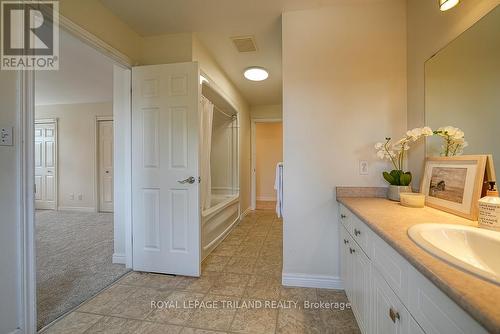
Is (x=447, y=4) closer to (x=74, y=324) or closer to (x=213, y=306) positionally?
(x=213, y=306)

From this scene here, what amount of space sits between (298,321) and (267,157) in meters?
4.95

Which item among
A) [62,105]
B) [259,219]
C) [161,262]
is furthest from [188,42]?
[62,105]

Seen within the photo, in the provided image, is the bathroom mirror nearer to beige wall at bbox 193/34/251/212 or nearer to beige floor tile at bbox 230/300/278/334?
beige floor tile at bbox 230/300/278/334

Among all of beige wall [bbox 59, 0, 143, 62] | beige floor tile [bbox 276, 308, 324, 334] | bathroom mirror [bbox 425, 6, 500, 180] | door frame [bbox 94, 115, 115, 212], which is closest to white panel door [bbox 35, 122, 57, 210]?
door frame [bbox 94, 115, 115, 212]

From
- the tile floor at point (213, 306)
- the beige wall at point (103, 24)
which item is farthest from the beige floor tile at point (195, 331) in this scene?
the beige wall at point (103, 24)

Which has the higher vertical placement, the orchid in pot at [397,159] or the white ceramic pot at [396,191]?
the orchid in pot at [397,159]

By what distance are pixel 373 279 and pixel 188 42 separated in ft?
8.17

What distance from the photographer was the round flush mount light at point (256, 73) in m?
3.08

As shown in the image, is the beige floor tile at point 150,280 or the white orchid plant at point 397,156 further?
the beige floor tile at point 150,280

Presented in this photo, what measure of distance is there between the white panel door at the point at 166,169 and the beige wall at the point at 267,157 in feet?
13.8

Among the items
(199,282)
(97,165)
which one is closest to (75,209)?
(97,165)

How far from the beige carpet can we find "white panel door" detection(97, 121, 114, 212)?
828mm

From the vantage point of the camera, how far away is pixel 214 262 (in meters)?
2.45

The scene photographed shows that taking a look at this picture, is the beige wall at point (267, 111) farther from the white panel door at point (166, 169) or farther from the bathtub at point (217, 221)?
the white panel door at point (166, 169)
